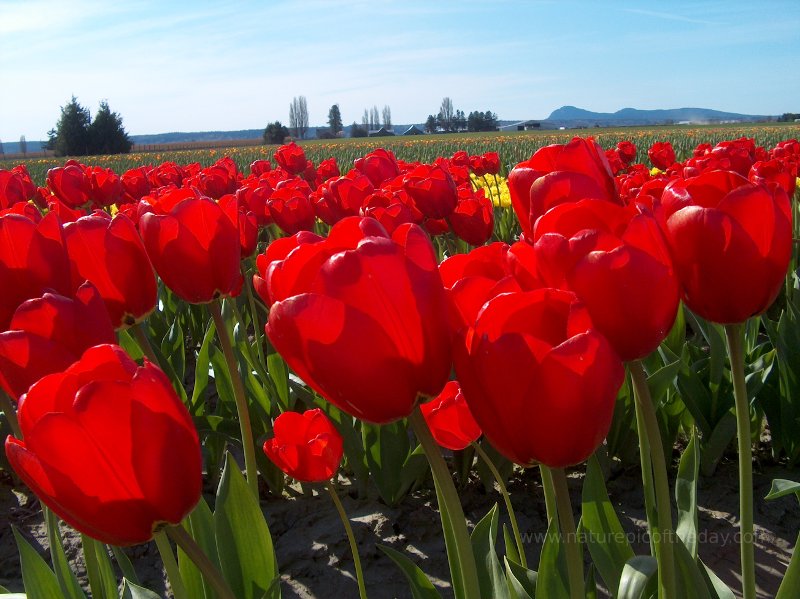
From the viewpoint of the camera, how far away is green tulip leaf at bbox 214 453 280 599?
63.1 inches

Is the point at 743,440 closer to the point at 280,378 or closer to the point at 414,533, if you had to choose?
the point at 414,533

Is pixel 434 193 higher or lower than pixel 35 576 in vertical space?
higher

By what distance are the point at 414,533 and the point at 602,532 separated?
3.19ft

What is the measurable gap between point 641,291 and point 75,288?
3.15ft

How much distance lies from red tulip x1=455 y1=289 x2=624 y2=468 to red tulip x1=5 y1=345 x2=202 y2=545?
30 centimetres

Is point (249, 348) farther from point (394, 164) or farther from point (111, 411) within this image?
point (111, 411)

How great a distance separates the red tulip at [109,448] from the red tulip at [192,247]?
2.70ft

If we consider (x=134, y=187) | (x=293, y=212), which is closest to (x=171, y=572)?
(x=293, y=212)

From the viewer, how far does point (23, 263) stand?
1.25 m

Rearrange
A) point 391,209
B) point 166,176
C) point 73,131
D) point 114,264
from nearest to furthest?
point 114,264 → point 391,209 → point 166,176 → point 73,131

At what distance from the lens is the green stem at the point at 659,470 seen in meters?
0.91

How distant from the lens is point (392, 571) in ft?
7.89

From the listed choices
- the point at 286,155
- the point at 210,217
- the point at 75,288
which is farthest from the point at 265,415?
the point at 286,155

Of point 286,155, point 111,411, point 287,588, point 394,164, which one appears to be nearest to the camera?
point 111,411
